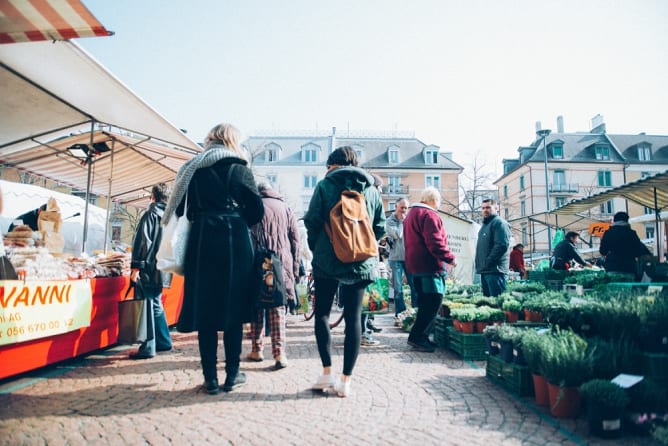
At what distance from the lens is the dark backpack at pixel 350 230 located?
341cm

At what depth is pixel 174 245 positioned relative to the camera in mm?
3436

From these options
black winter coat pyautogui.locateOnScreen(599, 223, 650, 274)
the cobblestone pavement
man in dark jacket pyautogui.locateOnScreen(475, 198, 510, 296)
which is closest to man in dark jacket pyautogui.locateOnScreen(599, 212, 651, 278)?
black winter coat pyautogui.locateOnScreen(599, 223, 650, 274)

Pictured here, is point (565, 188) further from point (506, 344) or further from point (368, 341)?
point (506, 344)

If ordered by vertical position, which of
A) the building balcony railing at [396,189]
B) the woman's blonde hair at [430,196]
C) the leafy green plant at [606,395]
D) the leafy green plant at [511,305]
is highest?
the building balcony railing at [396,189]

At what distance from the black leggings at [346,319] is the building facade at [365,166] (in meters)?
44.6

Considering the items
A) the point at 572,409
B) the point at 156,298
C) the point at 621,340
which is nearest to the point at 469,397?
the point at 572,409

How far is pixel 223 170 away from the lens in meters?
3.57

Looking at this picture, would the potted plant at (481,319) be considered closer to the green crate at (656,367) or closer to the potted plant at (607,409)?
the green crate at (656,367)

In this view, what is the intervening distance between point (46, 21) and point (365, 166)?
47.2 m

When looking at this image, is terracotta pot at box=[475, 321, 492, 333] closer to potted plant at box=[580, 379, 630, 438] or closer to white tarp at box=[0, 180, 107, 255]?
potted plant at box=[580, 379, 630, 438]

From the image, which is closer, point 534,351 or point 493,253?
point 534,351

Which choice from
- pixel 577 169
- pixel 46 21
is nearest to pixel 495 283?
pixel 46 21

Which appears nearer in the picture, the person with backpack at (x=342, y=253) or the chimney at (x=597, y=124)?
the person with backpack at (x=342, y=253)

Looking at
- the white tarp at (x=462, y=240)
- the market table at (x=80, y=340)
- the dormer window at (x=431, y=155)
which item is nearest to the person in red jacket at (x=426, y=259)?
the market table at (x=80, y=340)
